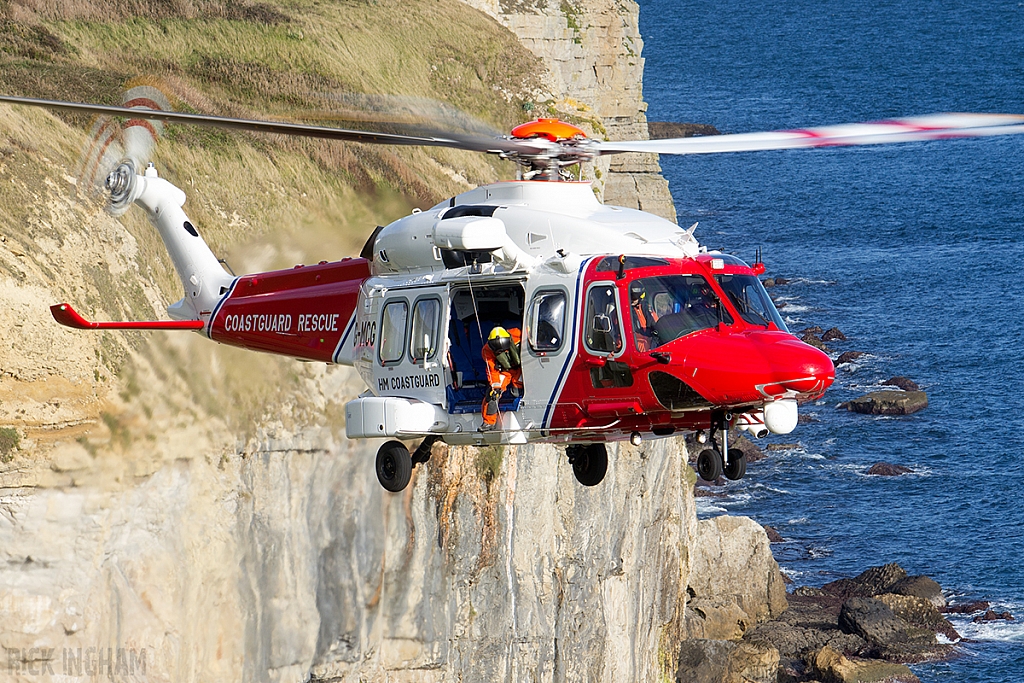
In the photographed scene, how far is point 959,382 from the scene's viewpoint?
79.5 metres

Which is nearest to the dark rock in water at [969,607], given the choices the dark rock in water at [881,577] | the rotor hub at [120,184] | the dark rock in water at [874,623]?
the dark rock in water at [881,577]

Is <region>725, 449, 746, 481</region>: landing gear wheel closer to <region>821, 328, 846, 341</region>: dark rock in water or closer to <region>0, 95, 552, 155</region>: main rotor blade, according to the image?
<region>0, 95, 552, 155</region>: main rotor blade

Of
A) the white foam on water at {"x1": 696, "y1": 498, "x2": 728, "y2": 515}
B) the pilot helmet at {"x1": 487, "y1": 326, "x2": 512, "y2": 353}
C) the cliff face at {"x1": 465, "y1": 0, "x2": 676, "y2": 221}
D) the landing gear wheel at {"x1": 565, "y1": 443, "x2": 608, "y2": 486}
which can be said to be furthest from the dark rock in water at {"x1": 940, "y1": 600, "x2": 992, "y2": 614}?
the pilot helmet at {"x1": 487, "y1": 326, "x2": 512, "y2": 353}

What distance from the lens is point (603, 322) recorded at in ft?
51.5

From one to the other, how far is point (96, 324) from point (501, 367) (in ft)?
25.0

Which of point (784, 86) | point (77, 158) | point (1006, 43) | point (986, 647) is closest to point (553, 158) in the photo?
point (77, 158)

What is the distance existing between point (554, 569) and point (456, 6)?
21594 mm

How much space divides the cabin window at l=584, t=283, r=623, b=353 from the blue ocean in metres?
39.5

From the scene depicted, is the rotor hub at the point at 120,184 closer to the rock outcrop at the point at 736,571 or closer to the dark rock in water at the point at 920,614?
the rock outcrop at the point at 736,571

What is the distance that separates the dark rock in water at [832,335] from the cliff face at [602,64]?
20.1 meters

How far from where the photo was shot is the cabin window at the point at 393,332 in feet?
60.0

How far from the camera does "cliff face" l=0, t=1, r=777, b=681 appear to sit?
79.9 feet

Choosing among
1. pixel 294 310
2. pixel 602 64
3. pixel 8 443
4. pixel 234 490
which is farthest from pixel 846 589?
pixel 294 310

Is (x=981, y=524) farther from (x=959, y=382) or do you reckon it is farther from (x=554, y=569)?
(x=554, y=569)
